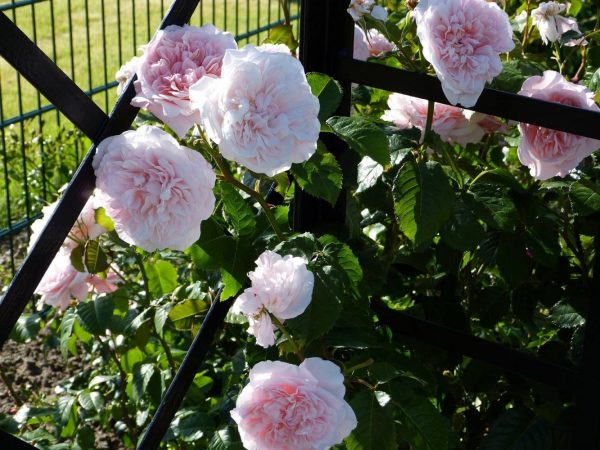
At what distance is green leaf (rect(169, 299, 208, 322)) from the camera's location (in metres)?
1.70

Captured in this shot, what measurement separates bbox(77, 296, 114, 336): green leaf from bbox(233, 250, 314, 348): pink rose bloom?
709 mm

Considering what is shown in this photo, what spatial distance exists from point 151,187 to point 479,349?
63 centimetres

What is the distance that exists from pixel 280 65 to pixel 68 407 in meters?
1.22

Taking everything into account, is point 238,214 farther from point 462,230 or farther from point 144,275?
point 144,275

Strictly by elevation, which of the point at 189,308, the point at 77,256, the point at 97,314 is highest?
the point at 77,256

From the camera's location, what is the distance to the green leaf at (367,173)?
1419 mm

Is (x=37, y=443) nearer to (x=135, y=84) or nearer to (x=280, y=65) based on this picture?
(x=135, y=84)

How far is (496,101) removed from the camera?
1261 millimetres

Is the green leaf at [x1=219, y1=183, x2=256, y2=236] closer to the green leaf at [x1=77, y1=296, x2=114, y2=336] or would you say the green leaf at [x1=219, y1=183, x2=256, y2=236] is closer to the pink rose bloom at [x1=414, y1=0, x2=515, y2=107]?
the pink rose bloom at [x1=414, y1=0, x2=515, y2=107]

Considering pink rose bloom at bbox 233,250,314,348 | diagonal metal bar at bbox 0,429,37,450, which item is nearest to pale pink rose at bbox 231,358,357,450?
pink rose bloom at bbox 233,250,314,348

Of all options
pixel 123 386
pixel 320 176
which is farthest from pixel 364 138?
pixel 123 386

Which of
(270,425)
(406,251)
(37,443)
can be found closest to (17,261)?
(37,443)

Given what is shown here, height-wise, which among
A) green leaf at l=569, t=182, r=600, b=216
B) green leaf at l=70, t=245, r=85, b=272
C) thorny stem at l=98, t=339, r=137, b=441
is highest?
green leaf at l=569, t=182, r=600, b=216

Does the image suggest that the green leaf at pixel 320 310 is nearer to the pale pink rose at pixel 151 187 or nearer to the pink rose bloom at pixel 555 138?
the pale pink rose at pixel 151 187
